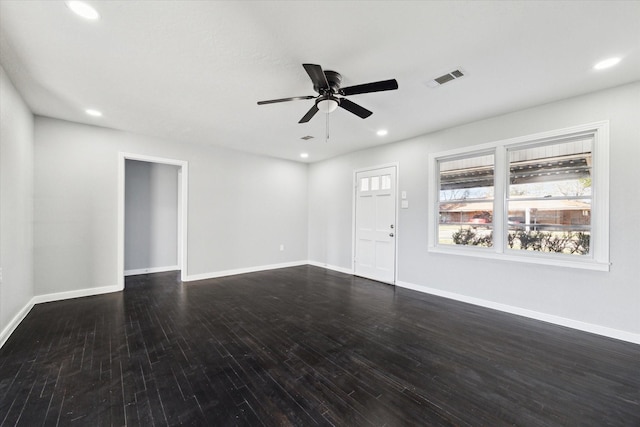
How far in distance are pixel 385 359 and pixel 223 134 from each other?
414 cm

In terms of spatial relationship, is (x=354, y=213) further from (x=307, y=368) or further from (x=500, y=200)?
(x=307, y=368)

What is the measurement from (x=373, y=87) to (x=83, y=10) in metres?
2.21

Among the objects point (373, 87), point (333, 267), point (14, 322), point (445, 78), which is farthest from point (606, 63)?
point (14, 322)

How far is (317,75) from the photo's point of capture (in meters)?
2.21

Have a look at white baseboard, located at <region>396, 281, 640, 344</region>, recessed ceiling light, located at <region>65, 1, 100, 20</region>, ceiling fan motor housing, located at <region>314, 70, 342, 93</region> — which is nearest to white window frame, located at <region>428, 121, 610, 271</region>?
Answer: white baseboard, located at <region>396, 281, 640, 344</region>

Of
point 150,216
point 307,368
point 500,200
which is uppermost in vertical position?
point 500,200

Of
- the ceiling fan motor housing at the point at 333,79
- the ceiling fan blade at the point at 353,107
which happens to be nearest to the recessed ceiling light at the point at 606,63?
the ceiling fan blade at the point at 353,107

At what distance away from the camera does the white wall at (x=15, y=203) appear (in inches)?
104

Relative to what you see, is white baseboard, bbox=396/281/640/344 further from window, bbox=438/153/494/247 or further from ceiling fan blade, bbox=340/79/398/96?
ceiling fan blade, bbox=340/79/398/96

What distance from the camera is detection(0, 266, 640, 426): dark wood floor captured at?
1.72 metres

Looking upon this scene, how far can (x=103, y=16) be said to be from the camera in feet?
6.18

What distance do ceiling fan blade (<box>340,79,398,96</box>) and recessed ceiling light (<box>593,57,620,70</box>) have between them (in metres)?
1.94

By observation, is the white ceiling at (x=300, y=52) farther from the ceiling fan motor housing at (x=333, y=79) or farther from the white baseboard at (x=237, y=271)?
the white baseboard at (x=237, y=271)

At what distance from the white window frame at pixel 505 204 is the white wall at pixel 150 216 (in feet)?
17.9
